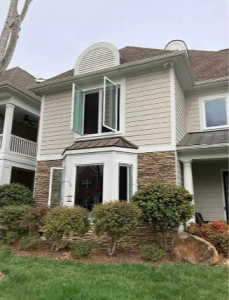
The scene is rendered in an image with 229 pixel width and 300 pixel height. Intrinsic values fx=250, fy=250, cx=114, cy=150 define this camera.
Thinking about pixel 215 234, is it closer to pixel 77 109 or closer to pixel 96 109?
pixel 96 109

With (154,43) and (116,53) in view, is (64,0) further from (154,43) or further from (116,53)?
(154,43)

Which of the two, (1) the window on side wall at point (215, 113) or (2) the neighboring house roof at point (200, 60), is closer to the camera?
(1) the window on side wall at point (215, 113)

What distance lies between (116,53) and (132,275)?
694 cm

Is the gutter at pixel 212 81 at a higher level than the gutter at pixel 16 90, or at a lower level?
lower

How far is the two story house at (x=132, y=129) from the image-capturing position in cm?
738

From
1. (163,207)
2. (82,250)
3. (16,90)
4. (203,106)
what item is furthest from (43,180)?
(203,106)

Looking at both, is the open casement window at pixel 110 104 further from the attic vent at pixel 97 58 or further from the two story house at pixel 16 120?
the two story house at pixel 16 120

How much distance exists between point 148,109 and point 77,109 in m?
2.42

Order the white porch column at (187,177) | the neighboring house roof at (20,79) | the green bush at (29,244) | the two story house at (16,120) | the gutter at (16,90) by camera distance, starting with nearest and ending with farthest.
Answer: the green bush at (29,244), the white porch column at (187,177), the gutter at (16,90), the two story house at (16,120), the neighboring house roof at (20,79)

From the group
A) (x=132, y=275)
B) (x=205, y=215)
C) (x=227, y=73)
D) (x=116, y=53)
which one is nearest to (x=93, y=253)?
(x=132, y=275)

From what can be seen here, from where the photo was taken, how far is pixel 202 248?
17.7 feet

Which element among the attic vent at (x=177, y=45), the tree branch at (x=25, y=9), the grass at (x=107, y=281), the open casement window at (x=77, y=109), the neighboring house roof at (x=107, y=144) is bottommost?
the grass at (x=107, y=281)

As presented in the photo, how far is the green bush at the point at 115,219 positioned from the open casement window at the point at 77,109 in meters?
3.35

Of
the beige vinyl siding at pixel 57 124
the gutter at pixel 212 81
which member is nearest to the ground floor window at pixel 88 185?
the beige vinyl siding at pixel 57 124
